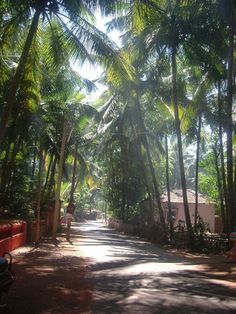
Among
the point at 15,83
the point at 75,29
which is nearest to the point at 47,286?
the point at 15,83

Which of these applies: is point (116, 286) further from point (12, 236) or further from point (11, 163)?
point (11, 163)

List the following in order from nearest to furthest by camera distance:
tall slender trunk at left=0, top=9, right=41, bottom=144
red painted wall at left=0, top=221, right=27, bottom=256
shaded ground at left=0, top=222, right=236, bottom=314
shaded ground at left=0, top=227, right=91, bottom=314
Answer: shaded ground at left=0, top=227, right=91, bottom=314 → shaded ground at left=0, top=222, right=236, bottom=314 → tall slender trunk at left=0, top=9, right=41, bottom=144 → red painted wall at left=0, top=221, right=27, bottom=256

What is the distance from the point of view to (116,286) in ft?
29.7

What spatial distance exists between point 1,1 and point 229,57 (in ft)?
31.5

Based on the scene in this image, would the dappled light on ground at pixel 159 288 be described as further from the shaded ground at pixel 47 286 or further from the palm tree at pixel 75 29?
the palm tree at pixel 75 29

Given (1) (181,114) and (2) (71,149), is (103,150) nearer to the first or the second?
(2) (71,149)

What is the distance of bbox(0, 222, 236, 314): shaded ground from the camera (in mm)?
7133

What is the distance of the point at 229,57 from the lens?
61.0ft

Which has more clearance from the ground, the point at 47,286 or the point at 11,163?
the point at 11,163

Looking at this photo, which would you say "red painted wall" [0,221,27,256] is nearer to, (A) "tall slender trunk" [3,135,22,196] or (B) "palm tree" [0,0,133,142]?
(A) "tall slender trunk" [3,135,22,196]

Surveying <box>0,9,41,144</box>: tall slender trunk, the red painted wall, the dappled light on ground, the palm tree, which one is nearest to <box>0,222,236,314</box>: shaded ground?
the dappled light on ground

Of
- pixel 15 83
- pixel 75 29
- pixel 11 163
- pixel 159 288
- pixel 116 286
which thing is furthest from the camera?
pixel 11 163

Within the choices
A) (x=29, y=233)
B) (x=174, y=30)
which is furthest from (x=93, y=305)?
(x=174, y=30)

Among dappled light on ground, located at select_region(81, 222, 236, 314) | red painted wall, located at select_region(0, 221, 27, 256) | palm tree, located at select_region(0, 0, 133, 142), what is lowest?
dappled light on ground, located at select_region(81, 222, 236, 314)
